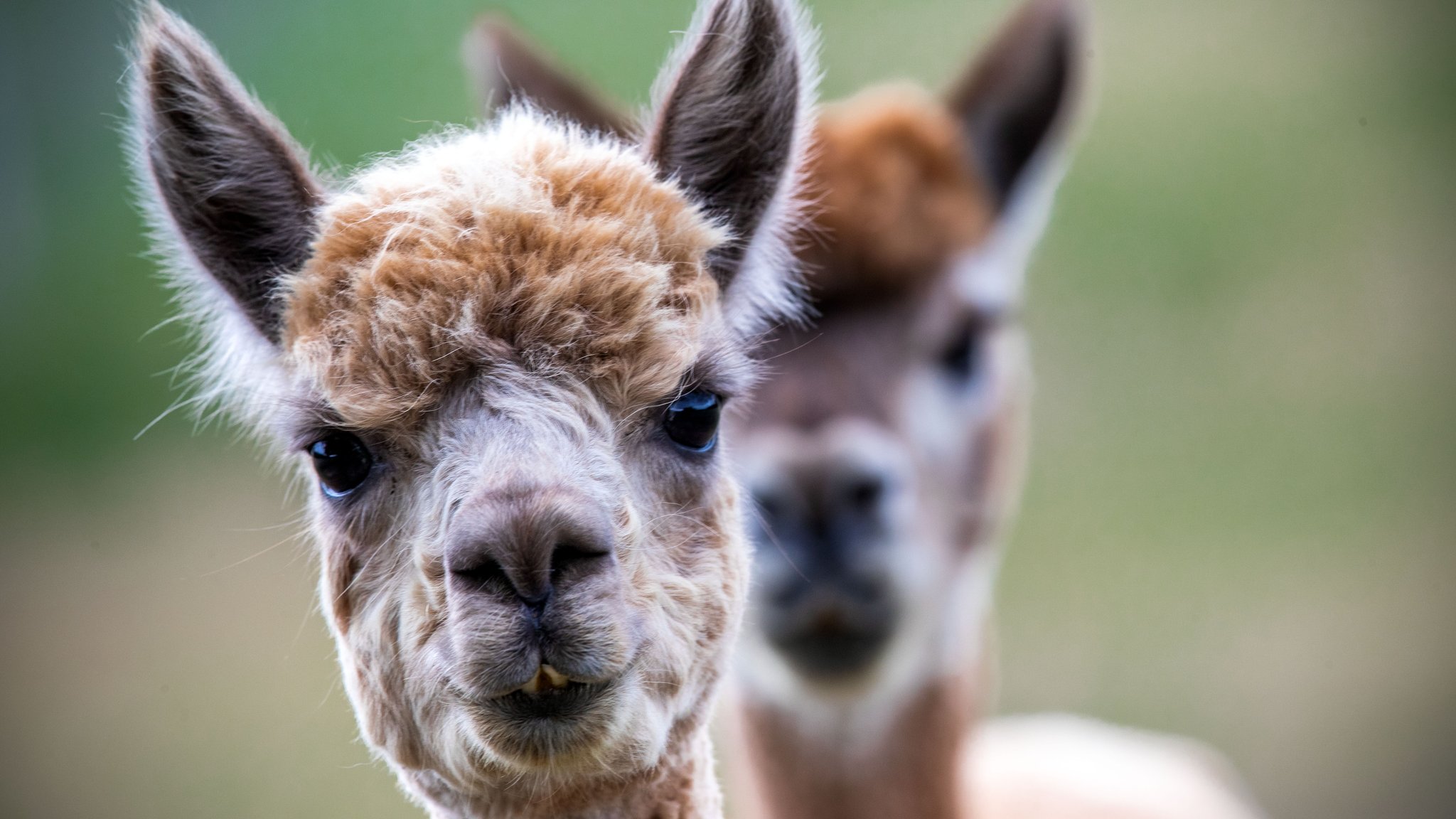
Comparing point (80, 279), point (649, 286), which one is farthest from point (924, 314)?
point (80, 279)

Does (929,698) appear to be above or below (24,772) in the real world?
above

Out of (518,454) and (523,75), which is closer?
(518,454)

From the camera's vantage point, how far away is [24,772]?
15.5 feet

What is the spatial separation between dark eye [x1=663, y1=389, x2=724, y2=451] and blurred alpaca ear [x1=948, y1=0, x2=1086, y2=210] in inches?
96.9

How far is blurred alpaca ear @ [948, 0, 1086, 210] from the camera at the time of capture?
12.1 feet

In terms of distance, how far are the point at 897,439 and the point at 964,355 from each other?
0.53 meters

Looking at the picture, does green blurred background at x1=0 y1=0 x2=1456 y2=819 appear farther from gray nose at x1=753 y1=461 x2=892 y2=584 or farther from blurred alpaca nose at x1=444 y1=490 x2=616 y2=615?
blurred alpaca nose at x1=444 y1=490 x2=616 y2=615

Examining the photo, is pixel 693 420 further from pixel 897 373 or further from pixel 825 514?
pixel 897 373

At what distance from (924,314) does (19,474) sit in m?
4.52

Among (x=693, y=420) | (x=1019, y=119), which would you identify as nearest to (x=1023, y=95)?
(x=1019, y=119)

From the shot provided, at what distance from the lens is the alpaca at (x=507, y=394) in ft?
4.82

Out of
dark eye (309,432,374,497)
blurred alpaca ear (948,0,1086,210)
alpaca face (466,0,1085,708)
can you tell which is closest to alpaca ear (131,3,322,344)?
dark eye (309,432,374,497)

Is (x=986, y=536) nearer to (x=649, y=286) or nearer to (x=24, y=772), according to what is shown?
(x=649, y=286)

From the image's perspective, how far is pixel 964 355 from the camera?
3682 millimetres
